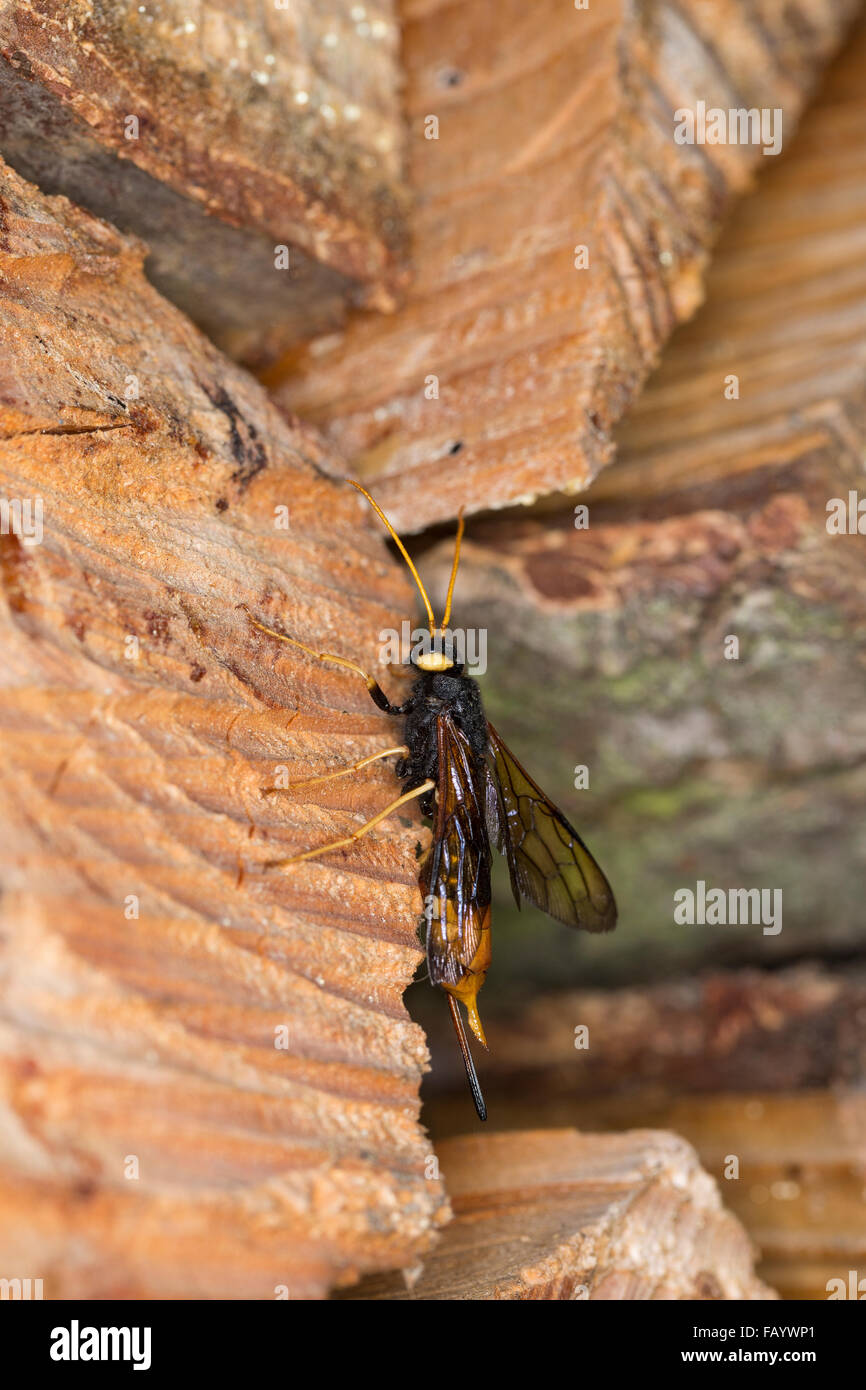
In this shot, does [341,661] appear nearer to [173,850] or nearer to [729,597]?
[173,850]

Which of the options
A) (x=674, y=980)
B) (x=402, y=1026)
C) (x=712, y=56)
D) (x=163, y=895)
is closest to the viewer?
(x=163, y=895)

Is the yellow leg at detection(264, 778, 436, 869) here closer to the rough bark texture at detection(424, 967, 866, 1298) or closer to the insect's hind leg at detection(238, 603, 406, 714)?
the insect's hind leg at detection(238, 603, 406, 714)

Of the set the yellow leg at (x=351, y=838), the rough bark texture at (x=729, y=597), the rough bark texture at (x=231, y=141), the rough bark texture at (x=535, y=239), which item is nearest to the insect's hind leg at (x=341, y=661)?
the yellow leg at (x=351, y=838)

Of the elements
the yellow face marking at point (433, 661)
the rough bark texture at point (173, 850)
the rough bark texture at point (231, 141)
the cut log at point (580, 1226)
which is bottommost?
the cut log at point (580, 1226)

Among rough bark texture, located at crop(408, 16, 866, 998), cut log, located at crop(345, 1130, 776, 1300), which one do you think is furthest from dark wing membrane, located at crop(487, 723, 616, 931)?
cut log, located at crop(345, 1130, 776, 1300)

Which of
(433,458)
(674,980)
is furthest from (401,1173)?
(674,980)

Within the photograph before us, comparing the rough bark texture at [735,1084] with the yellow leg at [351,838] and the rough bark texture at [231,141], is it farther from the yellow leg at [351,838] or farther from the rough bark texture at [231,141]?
the rough bark texture at [231,141]
